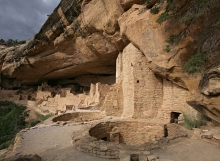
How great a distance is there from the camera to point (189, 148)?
16.0 ft

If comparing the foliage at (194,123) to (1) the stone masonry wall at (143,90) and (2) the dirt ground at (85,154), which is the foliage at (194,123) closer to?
(2) the dirt ground at (85,154)

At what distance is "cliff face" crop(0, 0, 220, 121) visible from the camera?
539 cm

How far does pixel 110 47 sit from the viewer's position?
537 inches

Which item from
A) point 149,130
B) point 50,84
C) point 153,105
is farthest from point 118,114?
point 50,84

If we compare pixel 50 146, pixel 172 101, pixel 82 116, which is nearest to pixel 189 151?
pixel 50 146

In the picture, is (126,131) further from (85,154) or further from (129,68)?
(129,68)

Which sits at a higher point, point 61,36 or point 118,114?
point 61,36

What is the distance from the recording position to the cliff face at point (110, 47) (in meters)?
5.39

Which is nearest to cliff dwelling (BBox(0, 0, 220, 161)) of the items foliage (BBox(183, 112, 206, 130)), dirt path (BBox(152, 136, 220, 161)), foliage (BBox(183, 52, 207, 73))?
foliage (BBox(183, 52, 207, 73))

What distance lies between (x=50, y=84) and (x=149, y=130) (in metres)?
20.0

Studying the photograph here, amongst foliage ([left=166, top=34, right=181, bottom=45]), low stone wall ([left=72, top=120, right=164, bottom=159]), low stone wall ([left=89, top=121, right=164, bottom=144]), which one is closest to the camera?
foliage ([left=166, top=34, right=181, bottom=45])

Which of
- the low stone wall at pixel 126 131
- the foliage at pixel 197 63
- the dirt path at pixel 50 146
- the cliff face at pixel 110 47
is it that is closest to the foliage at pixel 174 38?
the cliff face at pixel 110 47

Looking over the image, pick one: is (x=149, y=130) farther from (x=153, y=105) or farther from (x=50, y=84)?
(x=50, y=84)

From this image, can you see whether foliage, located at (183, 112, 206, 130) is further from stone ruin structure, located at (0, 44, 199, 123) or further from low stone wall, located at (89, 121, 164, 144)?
low stone wall, located at (89, 121, 164, 144)
